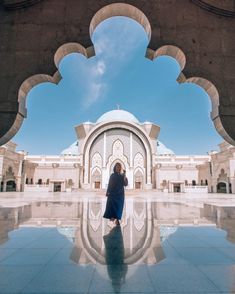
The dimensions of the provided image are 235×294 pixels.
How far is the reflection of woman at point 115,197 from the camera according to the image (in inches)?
211

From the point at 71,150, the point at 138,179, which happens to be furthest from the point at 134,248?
the point at 71,150

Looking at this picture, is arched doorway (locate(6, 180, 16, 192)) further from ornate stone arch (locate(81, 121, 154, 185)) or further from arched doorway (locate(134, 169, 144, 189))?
arched doorway (locate(134, 169, 144, 189))

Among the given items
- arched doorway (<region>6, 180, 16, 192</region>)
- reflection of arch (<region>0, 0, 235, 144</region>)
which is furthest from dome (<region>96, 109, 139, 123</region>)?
reflection of arch (<region>0, 0, 235, 144</region>)

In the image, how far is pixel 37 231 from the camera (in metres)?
4.49

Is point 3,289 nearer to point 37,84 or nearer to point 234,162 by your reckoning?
point 37,84

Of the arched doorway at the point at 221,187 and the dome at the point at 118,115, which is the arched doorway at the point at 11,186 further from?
the arched doorway at the point at 221,187

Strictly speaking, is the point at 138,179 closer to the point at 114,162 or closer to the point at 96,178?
the point at 114,162

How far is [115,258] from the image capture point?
114 inches

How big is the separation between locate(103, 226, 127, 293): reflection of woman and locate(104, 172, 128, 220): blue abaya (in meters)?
0.88

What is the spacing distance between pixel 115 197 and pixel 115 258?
261cm

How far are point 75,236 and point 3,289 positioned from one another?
209 cm

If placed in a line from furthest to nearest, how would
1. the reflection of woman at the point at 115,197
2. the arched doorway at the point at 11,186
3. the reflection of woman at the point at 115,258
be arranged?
the arched doorway at the point at 11,186 < the reflection of woman at the point at 115,197 < the reflection of woman at the point at 115,258

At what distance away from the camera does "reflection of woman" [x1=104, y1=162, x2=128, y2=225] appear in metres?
5.35

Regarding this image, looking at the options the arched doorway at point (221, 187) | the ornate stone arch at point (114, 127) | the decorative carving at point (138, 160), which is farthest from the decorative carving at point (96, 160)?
the arched doorway at point (221, 187)
